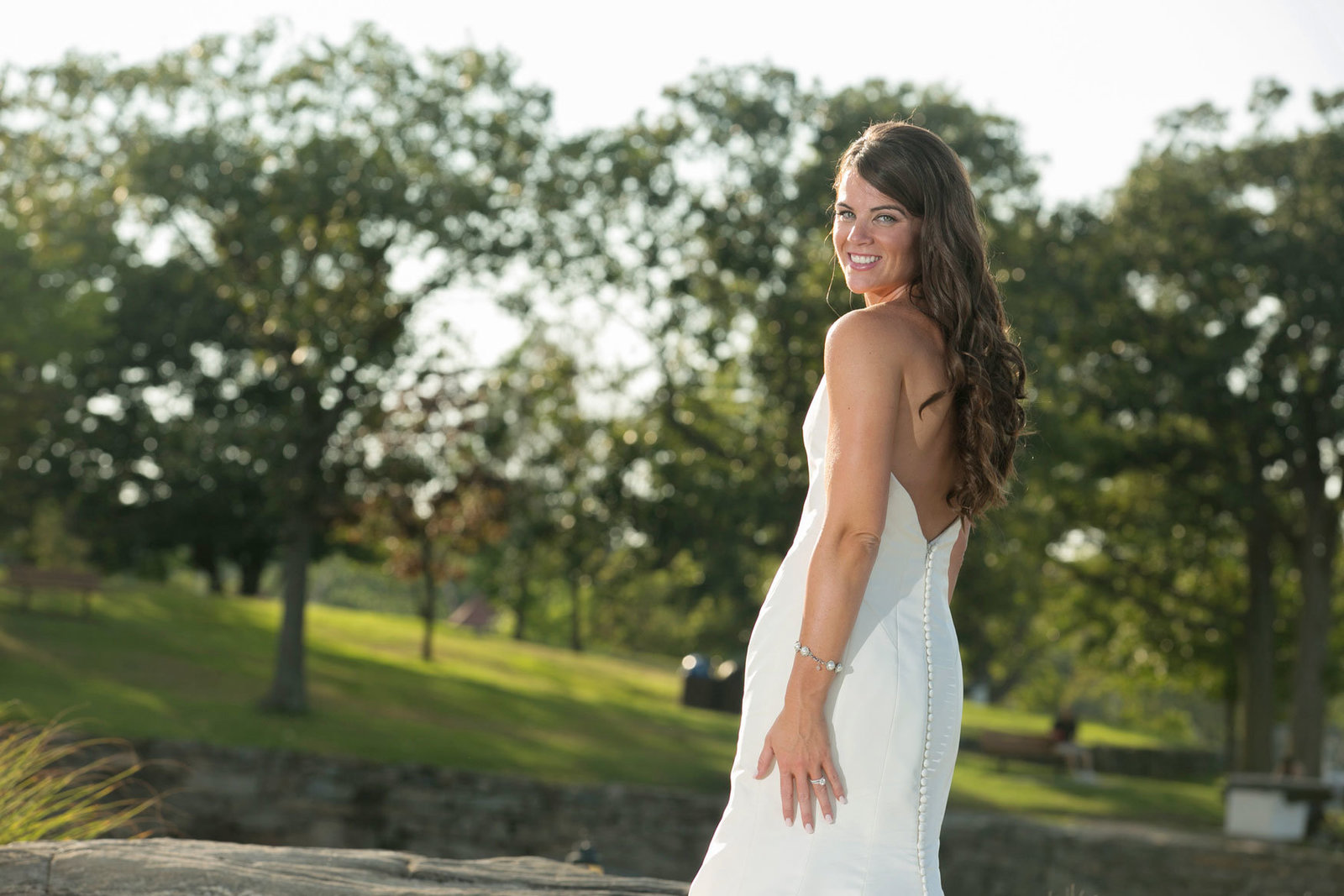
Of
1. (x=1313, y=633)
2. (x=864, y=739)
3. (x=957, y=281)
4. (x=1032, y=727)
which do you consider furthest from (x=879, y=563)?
(x=1032, y=727)

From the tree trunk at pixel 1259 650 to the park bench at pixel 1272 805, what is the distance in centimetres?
503

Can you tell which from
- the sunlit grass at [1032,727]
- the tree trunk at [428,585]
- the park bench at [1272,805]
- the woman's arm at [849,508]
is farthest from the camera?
the sunlit grass at [1032,727]

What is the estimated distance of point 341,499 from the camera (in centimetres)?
2483

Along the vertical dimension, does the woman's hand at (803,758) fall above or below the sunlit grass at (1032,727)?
above

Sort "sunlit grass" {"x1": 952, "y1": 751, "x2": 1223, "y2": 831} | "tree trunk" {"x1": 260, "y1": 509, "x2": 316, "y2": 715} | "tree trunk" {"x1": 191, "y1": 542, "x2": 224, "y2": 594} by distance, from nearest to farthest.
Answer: "tree trunk" {"x1": 260, "y1": 509, "x2": 316, "y2": 715} < "sunlit grass" {"x1": 952, "y1": 751, "x2": 1223, "y2": 831} < "tree trunk" {"x1": 191, "y1": 542, "x2": 224, "y2": 594}

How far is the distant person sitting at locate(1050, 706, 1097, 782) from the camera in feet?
95.8

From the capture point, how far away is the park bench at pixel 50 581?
28344 millimetres

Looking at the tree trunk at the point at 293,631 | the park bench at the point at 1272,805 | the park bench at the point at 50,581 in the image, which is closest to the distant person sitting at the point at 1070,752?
the park bench at the point at 1272,805

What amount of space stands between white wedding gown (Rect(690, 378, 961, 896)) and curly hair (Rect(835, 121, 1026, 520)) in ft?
0.68

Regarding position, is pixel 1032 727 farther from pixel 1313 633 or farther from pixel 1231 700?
pixel 1313 633

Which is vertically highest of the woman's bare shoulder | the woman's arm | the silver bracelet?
the woman's bare shoulder

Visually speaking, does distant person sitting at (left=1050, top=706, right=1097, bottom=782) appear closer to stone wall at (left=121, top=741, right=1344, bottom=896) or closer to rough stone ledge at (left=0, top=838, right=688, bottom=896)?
stone wall at (left=121, top=741, right=1344, bottom=896)

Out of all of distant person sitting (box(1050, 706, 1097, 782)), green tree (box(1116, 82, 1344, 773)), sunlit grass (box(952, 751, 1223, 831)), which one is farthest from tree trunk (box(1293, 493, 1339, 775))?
distant person sitting (box(1050, 706, 1097, 782))

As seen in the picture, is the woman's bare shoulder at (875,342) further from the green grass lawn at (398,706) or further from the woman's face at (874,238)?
the green grass lawn at (398,706)
